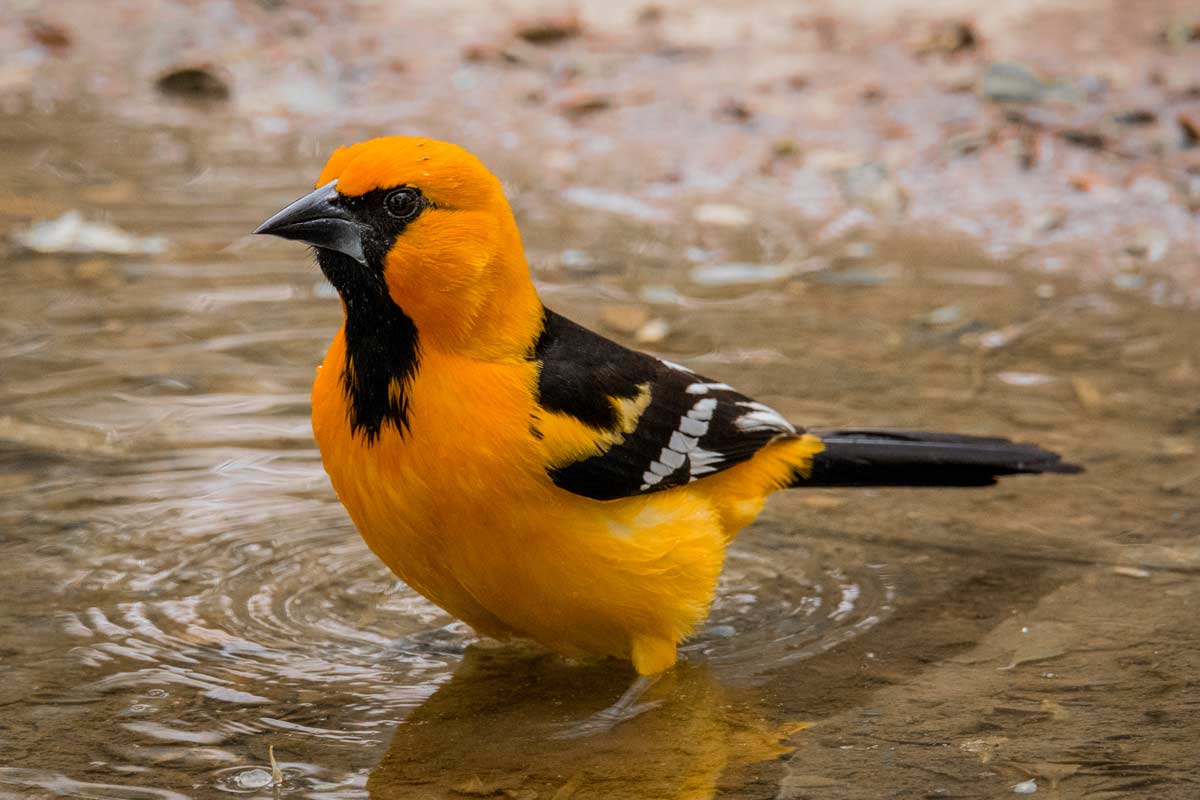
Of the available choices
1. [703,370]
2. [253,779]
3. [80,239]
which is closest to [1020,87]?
[703,370]

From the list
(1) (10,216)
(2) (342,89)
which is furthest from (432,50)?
(1) (10,216)

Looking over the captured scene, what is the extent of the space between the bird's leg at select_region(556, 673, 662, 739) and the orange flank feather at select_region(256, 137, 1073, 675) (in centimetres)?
5

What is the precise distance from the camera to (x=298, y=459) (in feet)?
17.8

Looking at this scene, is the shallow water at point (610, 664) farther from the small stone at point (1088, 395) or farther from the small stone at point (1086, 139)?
the small stone at point (1086, 139)

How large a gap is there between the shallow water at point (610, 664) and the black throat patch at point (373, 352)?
72 cm

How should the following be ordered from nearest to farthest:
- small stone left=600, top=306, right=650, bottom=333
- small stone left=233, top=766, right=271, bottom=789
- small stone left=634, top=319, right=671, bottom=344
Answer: small stone left=233, top=766, right=271, bottom=789 < small stone left=634, top=319, right=671, bottom=344 < small stone left=600, top=306, right=650, bottom=333

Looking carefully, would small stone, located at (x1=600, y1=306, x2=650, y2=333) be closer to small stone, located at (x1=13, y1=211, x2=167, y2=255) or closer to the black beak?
small stone, located at (x1=13, y1=211, x2=167, y2=255)

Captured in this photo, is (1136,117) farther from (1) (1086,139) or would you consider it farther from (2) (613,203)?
(2) (613,203)

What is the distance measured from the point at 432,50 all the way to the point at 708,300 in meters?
4.15

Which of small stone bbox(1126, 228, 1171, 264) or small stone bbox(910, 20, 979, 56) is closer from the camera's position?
small stone bbox(1126, 228, 1171, 264)

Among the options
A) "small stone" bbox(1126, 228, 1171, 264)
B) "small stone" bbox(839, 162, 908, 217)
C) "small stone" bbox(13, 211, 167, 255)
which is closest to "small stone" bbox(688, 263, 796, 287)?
"small stone" bbox(839, 162, 908, 217)

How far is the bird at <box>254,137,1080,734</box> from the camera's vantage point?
3.87m

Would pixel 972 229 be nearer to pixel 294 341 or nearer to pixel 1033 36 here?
pixel 1033 36

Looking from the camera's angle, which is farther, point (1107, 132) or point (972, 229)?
point (1107, 132)
